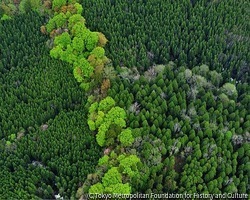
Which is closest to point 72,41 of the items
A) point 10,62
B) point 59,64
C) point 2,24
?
point 59,64

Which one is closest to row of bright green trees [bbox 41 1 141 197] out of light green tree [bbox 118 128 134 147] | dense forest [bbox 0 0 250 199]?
light green tree [bbox 118 128 134 147]

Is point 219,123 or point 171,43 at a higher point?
point 171,43

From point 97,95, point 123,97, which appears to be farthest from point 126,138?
point 97,95

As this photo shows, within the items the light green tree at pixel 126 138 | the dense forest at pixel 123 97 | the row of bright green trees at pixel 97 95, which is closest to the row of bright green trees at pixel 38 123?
the dense forest at pixel 123 97

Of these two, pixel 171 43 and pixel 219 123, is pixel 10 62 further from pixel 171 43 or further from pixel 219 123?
pixel 219 123

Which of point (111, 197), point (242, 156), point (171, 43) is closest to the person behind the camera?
point (111, 197)

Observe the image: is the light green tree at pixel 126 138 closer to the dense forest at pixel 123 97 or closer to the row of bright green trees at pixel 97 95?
the row of bright green trees at pixel 97 95

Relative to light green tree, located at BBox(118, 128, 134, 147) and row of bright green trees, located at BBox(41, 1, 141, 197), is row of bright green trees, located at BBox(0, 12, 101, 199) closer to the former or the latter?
row of bright green trees, located at BBox(41, 1, 141, 197)

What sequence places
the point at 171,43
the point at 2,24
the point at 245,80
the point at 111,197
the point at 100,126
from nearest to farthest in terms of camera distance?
the point at 111,197
the point at 100,126
the point at 245,80
the point at 171,43
the point at 2,24
